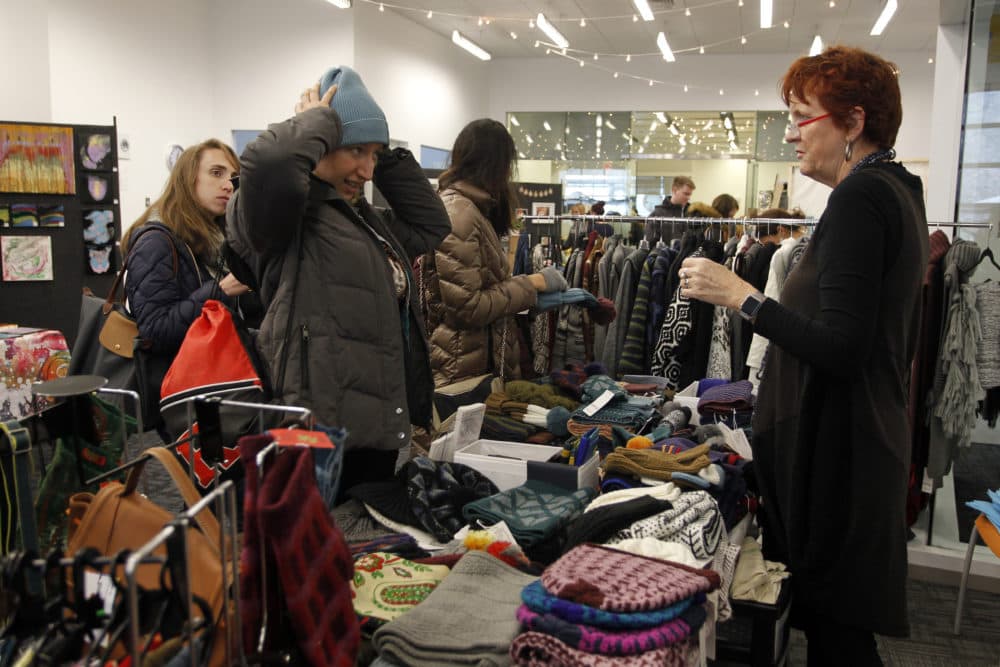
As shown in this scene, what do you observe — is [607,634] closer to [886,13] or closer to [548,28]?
[886,13]

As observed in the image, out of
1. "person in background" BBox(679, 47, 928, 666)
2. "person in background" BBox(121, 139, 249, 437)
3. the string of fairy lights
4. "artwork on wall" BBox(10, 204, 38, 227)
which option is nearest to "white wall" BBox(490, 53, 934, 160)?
the string of fairy lights

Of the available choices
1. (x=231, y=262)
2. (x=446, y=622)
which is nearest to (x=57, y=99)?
(x=231, y=262)

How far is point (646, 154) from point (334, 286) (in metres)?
10.9

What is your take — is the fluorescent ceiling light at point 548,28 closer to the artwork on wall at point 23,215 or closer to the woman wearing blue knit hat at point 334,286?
the artwork on wall at point 23,215

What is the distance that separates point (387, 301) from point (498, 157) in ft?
3.79

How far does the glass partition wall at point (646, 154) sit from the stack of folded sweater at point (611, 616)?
35.1ft

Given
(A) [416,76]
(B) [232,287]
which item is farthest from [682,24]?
(B) [232,287]

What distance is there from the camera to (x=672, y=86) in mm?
11281

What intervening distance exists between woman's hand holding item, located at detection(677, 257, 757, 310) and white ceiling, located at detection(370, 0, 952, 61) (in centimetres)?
738

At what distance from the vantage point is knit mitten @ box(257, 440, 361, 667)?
2.86 feet

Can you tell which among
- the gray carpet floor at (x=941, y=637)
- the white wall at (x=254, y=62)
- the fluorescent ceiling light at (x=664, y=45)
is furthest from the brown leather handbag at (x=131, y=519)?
the fluorescent ceiling light at (x=664, y=45)

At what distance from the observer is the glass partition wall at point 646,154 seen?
11438mm

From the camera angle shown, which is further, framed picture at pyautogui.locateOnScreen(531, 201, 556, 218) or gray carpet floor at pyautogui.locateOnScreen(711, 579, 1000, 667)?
framed picture at pyautogui.locateOnScreen(531, 201, 556, 218)

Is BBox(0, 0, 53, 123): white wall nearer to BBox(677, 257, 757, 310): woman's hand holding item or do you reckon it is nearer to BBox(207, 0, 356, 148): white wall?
BBox(207, 0, 356, 148): white wall
